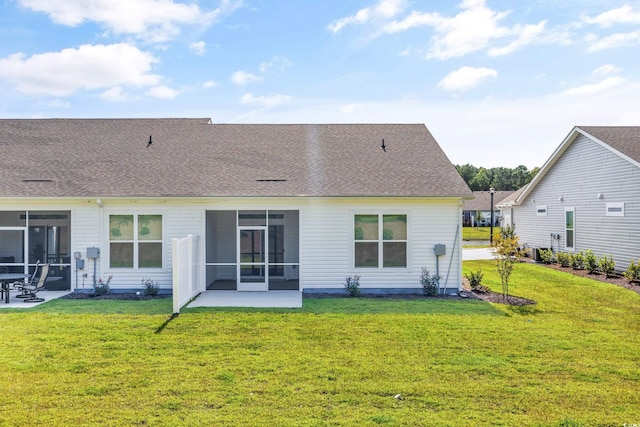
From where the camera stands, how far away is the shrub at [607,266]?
1578 cm

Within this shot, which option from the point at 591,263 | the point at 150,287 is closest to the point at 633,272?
the point at 591,263

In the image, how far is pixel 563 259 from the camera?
19.4 m

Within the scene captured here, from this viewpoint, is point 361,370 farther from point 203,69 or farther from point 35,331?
point 203,69

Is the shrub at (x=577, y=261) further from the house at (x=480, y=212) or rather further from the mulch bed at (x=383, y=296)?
the house at (x=480, y=212)

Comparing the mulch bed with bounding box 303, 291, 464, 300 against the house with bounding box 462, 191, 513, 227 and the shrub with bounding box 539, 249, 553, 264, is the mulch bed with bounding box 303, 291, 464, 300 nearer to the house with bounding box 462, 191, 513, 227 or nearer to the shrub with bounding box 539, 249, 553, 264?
the shrub with bounding box 539, 249, 553, 264

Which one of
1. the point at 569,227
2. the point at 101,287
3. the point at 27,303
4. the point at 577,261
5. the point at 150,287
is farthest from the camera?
the point at 569,227

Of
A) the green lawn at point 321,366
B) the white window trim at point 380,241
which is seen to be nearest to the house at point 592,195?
the green lawn at point 321,366

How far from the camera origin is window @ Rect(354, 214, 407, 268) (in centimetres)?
1288

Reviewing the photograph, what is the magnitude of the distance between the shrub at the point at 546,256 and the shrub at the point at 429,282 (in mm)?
11077

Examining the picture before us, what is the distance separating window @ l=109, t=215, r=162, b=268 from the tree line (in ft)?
290

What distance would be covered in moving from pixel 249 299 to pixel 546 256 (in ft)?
51.8

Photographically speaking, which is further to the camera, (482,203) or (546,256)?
(482,203)

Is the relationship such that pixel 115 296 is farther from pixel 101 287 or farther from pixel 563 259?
pixel 563 259

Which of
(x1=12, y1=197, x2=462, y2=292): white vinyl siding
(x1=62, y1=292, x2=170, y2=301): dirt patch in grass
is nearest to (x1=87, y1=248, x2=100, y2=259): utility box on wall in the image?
(x1=12, y1=197, x2=462, y2=292): white vinyl siding
